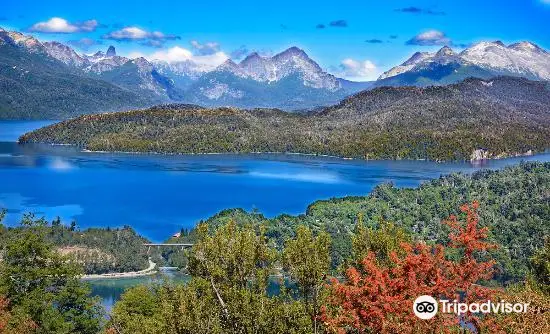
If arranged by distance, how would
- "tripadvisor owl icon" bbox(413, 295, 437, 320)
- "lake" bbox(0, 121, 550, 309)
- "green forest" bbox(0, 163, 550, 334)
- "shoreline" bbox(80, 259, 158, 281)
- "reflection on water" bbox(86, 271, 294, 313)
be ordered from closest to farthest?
1. "tripadvisor owl icon" bbox(413, 295, 437, 320)
2. "green forest" bbox(0, 163, 550, 334)
3. "reflection on water" bbox(86, 271, 294, 313)
4. "shoreline" bbox(80, 259, 158, 281)
5. "lake" bbox(0, 121, 550, 309)

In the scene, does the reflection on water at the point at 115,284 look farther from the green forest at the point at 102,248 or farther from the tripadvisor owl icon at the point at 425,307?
the tripadvisor owl icon at the point at 425,307

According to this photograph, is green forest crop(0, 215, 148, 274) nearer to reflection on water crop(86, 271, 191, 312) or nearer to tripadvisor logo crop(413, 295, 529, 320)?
reflection on water crop(86, 271, 191, 312)

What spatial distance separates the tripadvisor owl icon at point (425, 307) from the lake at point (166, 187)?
2376 inches

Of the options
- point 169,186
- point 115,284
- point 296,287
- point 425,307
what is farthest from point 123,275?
point 425,307

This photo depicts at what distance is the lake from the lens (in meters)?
114

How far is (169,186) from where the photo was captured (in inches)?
5866

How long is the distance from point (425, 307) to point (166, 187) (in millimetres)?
137233

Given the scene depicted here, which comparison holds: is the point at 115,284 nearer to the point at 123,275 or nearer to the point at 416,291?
the point at 123,275

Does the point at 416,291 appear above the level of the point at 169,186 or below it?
above

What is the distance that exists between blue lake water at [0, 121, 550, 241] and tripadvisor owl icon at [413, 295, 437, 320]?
Answer: 85.6m

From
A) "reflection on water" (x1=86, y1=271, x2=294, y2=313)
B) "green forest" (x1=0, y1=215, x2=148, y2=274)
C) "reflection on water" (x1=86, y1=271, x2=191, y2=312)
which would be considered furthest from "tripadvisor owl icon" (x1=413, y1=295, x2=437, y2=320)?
"green forest" (x1=0, y1=215, x2=148, y2=274)

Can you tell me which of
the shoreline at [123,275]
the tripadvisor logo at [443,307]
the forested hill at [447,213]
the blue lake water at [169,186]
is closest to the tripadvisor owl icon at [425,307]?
the tripadvisor logo at [443,307]

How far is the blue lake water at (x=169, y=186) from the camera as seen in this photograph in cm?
11625

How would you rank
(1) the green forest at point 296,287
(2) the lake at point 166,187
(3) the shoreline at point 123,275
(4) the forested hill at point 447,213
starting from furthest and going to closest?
(2) the lake at point 166,187
(3) the shoreline at point 123,275
(4) the forested hill at point 447,213
(1) the green forest at point 296,287
